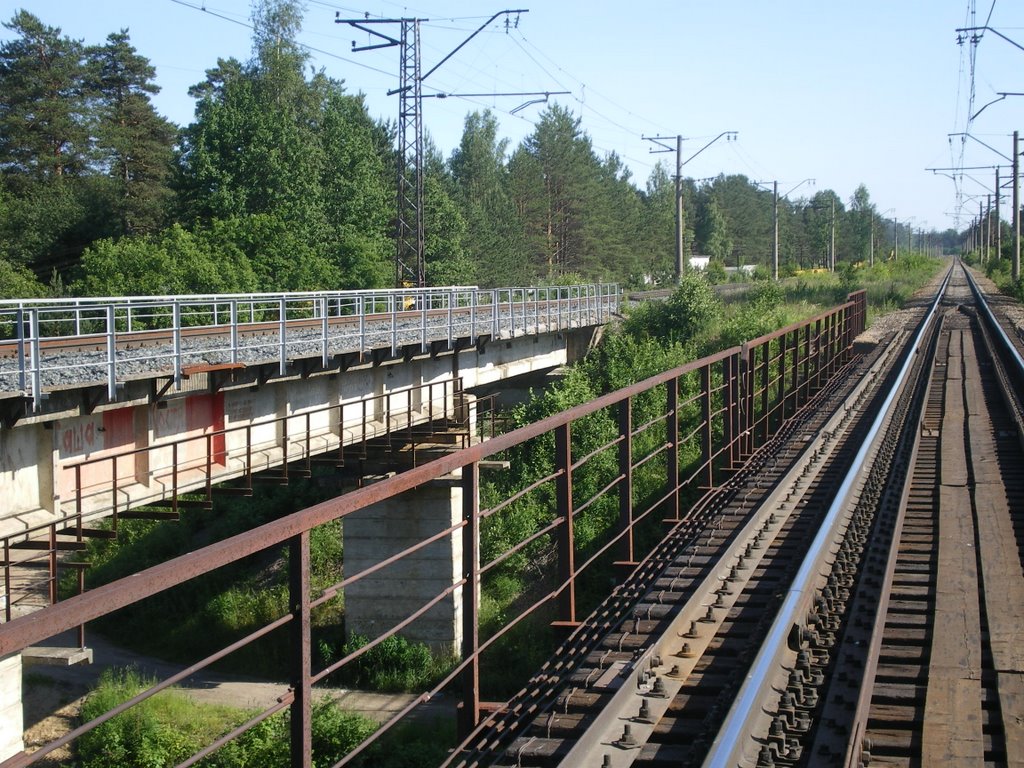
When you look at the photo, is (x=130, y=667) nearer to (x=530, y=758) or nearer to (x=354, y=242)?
(x=530, y=758)

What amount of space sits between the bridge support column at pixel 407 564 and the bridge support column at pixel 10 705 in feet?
31.0

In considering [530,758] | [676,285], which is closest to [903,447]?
[530,758]

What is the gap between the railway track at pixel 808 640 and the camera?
15.0ft

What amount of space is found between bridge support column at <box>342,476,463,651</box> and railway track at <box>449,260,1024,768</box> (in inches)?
500

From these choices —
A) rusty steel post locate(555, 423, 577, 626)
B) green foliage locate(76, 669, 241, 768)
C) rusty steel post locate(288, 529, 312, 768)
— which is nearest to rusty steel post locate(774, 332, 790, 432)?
rusty steel post locate(555, 423, 577, 626)

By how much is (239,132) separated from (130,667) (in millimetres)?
28883

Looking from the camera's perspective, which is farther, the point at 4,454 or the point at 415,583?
the point at 415,583

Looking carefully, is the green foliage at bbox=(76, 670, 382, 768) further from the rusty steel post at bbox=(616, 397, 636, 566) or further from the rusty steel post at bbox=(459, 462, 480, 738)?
the rusty steel post at bbox=(459, 462, 480, 738)

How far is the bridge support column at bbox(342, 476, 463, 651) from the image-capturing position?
23.1m

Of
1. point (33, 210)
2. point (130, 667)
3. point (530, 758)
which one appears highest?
point (33, 210)

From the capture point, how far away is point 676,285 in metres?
40.1

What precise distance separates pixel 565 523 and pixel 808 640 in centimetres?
147

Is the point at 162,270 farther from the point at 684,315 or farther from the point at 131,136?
the point at 131,136

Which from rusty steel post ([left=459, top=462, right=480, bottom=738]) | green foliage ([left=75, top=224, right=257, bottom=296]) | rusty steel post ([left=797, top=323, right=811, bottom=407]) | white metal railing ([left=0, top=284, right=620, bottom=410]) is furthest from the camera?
green foliage ([left=75, top=224, right=257, bottom=296])
